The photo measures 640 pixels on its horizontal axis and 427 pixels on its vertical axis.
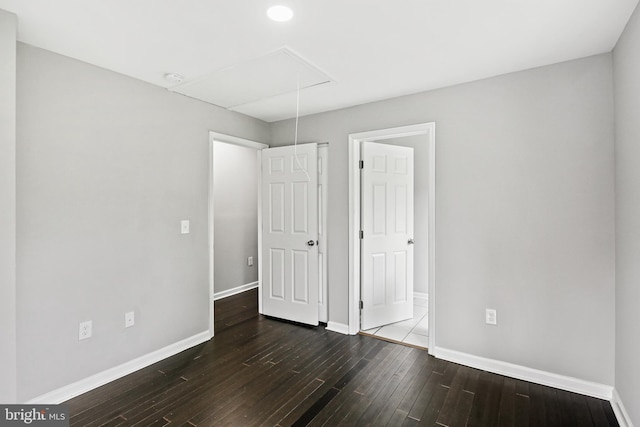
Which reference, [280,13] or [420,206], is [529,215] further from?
[280,13]

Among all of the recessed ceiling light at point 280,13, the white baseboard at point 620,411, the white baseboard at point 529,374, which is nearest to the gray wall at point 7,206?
the recessed ceiling light at point 280,13

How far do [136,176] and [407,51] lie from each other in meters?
2.35

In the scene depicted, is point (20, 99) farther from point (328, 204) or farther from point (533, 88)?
point (533, 88)

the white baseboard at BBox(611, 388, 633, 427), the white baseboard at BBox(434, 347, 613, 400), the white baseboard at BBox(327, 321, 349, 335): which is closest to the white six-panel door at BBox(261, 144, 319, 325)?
the white baseboard at BBox(327, 321, 349, 335)

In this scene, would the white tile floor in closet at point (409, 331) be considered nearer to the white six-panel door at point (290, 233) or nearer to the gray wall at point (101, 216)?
the white six-panel door at point (290, 233)

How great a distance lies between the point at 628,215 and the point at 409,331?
221cm

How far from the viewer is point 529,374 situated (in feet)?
8.14

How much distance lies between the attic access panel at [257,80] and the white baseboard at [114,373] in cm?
237

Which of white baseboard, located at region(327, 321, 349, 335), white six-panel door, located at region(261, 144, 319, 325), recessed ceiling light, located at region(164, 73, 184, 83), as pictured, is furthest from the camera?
A: white six-panel door, located at region(261, 144, 319, 325)

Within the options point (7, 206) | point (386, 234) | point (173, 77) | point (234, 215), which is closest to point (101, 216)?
point (7, 206)

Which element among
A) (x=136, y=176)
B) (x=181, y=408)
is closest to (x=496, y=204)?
(x=181, y=408)

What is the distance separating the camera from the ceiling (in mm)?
1729

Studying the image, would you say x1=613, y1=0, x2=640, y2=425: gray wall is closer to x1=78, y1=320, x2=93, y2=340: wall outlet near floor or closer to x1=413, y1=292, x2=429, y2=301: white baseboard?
x1=413, y1=292, x2=429, y2=301: white baseboard

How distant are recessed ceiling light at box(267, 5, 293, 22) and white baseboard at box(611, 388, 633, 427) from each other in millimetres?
3073
